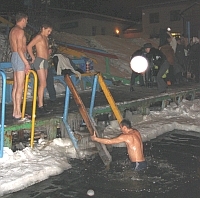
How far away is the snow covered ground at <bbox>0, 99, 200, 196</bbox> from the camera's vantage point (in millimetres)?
5438

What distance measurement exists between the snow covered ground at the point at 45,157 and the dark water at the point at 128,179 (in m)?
0.15

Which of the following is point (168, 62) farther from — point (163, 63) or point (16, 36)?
point (16, 36)

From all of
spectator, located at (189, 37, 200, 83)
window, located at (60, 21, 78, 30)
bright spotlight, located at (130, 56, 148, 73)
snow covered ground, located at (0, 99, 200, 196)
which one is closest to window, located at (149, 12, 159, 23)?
window, located at (60, 21, 78, 30)

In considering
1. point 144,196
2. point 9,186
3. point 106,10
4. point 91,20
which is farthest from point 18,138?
point 106,10

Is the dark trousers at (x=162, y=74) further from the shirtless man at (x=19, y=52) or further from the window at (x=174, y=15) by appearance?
the window at (x=174, y=15)

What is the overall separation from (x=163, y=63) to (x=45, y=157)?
526 cm

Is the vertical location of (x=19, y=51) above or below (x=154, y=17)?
below

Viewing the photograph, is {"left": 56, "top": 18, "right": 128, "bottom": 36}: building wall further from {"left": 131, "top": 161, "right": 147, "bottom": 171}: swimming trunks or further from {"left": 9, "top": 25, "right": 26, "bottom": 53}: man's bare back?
{"left": 131, "top": 161, "right": 147, "bottom": 171}: swimming trunks

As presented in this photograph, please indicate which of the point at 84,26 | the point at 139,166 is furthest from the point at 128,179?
the point at 84,26

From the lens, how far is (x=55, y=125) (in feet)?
23.3

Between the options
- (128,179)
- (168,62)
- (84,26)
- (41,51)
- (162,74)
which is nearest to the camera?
(128,179)

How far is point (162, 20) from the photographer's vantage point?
40156 millimetres

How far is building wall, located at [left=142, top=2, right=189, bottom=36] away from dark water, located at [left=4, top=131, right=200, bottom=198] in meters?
33.7

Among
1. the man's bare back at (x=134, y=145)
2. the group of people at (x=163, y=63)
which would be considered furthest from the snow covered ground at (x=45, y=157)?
the group of people at (x=163, y=63)
